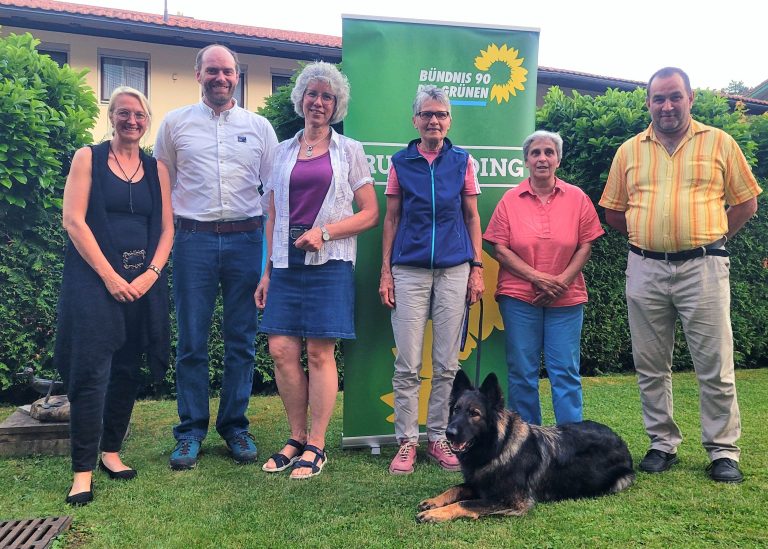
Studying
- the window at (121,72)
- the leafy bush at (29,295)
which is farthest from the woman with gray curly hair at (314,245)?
the window at (121,72)

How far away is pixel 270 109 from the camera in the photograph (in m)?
4.98

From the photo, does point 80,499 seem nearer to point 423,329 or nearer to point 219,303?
point 423,329

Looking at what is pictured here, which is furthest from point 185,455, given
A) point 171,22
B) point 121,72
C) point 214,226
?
point 121,72

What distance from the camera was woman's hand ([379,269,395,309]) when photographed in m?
3.41

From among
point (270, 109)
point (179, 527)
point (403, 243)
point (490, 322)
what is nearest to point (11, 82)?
point (270, 109)

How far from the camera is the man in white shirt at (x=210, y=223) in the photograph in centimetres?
332

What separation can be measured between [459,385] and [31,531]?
6.40 ft

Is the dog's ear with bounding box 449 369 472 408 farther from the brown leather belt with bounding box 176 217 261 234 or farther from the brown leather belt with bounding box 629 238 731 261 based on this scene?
the brown leather belt with bounding box 176 217 261 234

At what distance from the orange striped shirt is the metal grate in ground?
10.3ft

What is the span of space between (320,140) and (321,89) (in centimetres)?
27

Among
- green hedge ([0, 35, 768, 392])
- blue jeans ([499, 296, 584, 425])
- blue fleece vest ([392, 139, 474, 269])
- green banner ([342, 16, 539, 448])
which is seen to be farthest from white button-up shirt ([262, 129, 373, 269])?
green hedge ([0, 35, 768, 392])

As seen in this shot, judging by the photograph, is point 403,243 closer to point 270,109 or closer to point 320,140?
point 320,140

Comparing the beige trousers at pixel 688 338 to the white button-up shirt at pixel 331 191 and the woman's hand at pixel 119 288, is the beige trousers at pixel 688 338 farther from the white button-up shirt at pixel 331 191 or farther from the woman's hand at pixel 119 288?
the woman's hand at pixel 119 288

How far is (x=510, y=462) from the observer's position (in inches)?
108
